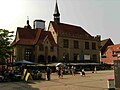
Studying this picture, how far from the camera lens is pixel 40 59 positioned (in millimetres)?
65562

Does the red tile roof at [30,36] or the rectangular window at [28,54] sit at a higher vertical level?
the red tile roof at [30,36]

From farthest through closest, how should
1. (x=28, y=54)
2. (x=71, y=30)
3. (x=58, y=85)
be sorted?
(x=71, y=30)
(x=28, y=54)
(x=58, y=85)

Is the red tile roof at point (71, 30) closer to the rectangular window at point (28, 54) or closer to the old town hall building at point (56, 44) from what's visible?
the old town hall building at point (56, 44)

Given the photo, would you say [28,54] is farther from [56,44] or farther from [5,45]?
[5,45]

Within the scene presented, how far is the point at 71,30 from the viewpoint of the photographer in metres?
75.2

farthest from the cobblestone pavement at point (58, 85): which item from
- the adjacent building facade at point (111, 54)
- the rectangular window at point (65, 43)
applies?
the adjacent building facade at point (111, 54)

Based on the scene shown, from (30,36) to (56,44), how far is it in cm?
766

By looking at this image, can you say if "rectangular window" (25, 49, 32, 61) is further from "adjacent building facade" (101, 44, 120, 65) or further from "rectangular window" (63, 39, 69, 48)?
"adjacent building facade" (101, 44, 120, 65)

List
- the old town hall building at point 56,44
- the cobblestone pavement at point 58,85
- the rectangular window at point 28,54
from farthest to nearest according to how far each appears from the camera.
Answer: the old town hall building at point 56,44, the rectangular window at point 28,54, the cobblestone pavement at point 58,85

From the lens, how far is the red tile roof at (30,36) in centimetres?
6456

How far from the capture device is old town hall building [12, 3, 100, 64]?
64.2m

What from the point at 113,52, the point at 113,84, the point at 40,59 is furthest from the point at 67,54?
the point at 113,84

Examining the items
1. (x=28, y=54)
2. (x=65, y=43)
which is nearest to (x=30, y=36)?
(x=28, y=54)

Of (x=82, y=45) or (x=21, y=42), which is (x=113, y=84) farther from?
(x=82, y=45)
